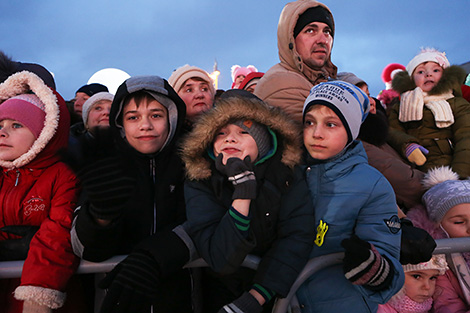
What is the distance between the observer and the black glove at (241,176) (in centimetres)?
138

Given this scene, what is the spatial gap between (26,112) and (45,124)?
4.8 inches

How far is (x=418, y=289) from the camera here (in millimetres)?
Answer: 2016

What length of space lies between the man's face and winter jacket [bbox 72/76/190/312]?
117 centimetres

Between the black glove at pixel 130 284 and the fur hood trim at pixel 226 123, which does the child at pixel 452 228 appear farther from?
the black glove at pixel 130 284

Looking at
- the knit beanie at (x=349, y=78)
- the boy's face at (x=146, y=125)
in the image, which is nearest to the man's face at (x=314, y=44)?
the knit beanie at (x=349, y=78)

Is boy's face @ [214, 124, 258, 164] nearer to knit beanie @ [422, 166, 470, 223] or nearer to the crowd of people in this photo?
the crowd of people

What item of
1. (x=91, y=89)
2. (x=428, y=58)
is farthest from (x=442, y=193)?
(x=91, y=89)

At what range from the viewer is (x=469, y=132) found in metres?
3.27

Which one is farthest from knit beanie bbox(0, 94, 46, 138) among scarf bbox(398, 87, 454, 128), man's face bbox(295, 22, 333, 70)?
scarf bbox(398, 87, 454, 128)

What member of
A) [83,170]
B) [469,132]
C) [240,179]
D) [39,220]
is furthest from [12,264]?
[469,132]

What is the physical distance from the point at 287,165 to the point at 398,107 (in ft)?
8.89

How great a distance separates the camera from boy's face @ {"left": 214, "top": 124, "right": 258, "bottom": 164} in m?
1.58

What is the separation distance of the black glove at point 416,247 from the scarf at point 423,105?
88.3 inches

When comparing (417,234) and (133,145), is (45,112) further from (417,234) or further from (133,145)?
(417,234)
